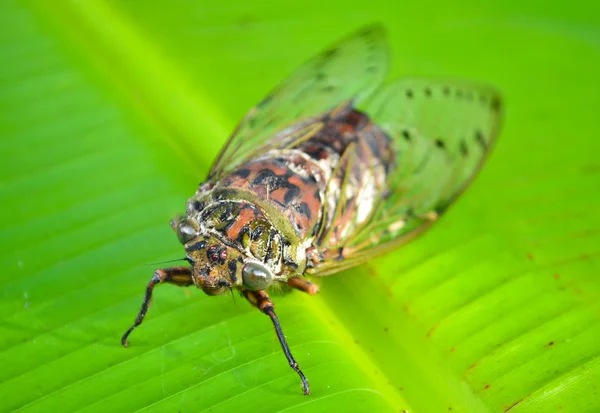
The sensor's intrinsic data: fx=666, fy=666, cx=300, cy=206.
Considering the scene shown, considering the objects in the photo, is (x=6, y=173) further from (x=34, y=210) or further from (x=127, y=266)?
(x=127, y=266)

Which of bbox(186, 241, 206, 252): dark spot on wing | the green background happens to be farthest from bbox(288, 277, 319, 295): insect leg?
bbox(186, 241, 206, 252): dark spot on wing

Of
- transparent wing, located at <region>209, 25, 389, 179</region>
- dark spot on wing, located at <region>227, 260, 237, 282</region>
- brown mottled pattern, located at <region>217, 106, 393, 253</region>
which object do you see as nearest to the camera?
dark spot on wing, located at <region>227, 260, 237, 282</region>

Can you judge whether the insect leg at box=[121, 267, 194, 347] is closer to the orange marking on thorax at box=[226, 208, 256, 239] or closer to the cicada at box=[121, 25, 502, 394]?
the cicada at box=[121, 25, 502, 394]

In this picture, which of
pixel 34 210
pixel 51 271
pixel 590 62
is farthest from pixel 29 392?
pixel 590 62

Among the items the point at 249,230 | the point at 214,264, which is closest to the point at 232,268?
the point at 214,264

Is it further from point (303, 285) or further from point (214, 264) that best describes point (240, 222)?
point (303, 285)

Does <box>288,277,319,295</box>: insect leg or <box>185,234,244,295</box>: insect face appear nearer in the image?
<box>185,234,244,295</box>: insect face

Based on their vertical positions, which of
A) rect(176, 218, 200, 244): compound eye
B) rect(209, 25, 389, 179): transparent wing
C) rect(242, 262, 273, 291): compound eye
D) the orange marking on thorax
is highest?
rect(209, 25, 389, 179): transparent wing
